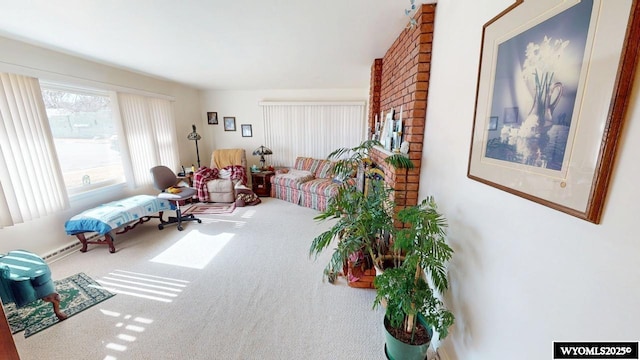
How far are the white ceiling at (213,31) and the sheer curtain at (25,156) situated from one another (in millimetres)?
526

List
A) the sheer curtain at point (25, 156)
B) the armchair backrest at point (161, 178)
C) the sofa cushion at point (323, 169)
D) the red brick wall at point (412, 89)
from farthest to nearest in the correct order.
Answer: the sofa cushion at point (323, 169)
the armchair backrest at point (161, 178)
the sheer curtain at point (25, 156)
the red brick wall at point (412, 89)

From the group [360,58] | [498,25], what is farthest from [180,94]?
[498,25]

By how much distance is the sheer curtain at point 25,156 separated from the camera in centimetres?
214

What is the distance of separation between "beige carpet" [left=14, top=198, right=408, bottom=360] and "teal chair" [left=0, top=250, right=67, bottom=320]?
24 centimetres

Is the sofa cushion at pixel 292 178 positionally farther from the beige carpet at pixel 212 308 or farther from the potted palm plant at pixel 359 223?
the potted palm plant at pixel 359 223

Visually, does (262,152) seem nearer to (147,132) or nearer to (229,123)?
(229,123)

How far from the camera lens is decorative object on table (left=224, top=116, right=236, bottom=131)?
5.26m

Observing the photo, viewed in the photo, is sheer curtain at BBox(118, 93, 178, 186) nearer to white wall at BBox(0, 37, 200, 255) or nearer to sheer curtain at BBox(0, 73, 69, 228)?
white wall at BBox(0, 37, 200, 255)

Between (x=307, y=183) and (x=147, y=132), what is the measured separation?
113 inches

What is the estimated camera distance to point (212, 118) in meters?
5.30

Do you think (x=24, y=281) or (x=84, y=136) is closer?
(x=24, y=281)

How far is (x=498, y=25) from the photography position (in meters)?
0.91

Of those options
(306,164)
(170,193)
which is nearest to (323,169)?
(306,164)

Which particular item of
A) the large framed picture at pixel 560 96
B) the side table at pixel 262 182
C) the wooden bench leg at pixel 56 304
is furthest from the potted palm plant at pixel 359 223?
the side table at pixel 262 182
